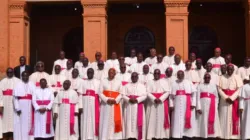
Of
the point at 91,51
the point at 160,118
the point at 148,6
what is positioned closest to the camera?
the point at 160,118

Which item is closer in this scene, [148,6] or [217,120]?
[217,120]

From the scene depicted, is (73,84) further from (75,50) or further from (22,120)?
(75,50)

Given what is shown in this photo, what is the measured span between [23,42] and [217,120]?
9294 millimetres

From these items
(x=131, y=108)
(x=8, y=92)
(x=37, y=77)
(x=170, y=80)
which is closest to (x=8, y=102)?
(x=8, y=92)

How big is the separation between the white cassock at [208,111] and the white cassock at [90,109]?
2.99m

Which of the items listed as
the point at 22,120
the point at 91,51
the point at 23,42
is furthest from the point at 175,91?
the point at 23,42

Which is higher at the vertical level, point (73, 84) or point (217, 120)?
point (73, 84)

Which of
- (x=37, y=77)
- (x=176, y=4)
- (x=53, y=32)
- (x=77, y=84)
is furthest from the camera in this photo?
(x=53, y=32)

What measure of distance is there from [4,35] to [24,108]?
6.52 metres

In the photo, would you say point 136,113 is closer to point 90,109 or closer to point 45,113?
point 90,109

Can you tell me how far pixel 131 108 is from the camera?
1453cm

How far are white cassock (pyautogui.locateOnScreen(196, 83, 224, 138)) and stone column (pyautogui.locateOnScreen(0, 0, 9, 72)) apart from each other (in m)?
8.96

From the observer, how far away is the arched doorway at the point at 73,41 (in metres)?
24.8

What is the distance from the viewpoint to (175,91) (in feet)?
47.9
